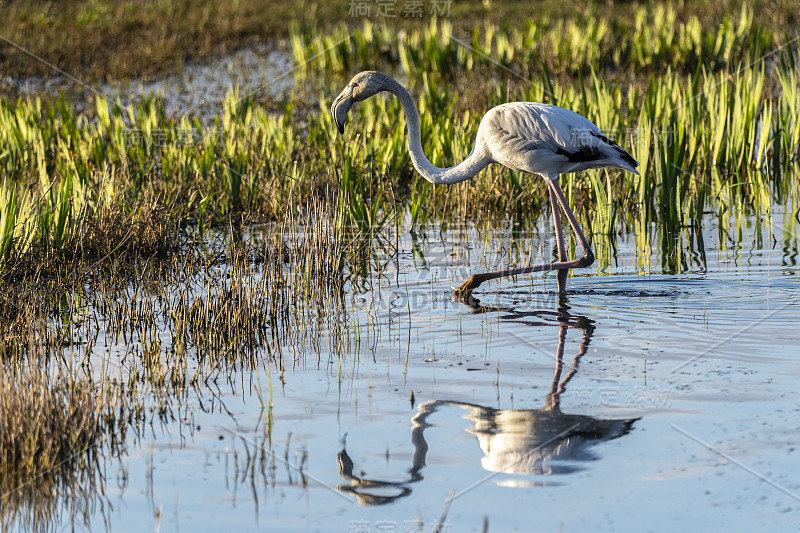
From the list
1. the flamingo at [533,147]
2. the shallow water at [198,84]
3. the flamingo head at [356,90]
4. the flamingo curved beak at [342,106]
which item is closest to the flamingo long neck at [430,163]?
the flamingo at [533,147]

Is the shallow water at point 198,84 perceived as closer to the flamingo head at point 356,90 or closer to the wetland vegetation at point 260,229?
the wetland vegetation at point 260,229

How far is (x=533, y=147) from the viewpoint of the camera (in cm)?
598

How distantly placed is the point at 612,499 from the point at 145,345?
8.35 feet

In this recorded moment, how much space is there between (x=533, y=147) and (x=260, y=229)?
2671mm

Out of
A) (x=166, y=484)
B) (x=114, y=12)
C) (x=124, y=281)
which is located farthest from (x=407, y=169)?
(x=114, y=12)

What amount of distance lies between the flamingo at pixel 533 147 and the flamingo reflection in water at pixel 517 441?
76.6 inches

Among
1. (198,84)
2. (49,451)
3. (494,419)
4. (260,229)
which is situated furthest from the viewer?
(198,84)

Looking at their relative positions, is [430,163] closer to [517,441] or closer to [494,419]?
[494,419]

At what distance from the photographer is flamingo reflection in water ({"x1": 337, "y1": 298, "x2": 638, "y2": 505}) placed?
331 centimetres

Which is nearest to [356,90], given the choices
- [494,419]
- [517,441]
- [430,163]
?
[430,163]

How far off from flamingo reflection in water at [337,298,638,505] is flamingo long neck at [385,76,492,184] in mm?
2202

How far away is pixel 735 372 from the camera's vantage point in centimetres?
433

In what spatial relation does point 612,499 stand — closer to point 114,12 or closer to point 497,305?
point 497,305

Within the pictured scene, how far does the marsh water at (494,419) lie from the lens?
3115mm
